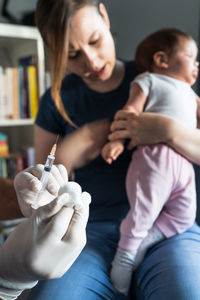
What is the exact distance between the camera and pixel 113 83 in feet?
3.05

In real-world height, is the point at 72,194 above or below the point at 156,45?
below

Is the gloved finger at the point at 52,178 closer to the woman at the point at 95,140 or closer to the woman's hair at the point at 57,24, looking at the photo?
the woman at the point at 95,140

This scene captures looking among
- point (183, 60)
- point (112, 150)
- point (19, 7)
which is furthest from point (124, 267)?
point (19, 7)

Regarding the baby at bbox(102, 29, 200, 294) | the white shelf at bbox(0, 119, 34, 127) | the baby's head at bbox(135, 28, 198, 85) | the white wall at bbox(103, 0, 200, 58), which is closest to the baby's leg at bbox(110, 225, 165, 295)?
the baby at bbox(102, 29, 200, 294)

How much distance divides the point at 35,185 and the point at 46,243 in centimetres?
12

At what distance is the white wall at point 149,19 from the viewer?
945mm

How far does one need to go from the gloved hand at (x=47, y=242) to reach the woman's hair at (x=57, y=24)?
1.51 ft

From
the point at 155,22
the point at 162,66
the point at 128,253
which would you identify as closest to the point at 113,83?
the point at 162,66

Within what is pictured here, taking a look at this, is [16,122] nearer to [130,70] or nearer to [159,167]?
[130,70]

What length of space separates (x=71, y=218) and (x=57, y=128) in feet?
1.71

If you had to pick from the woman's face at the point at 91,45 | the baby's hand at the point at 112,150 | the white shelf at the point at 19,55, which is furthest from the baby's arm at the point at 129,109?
the white shelf at the point at 19,55

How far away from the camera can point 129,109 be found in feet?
2.58

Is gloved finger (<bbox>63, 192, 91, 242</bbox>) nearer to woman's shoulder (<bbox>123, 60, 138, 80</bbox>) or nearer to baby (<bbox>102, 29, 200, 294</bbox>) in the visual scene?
baby (<bbox>102, 29, 200, 294</bbox>)

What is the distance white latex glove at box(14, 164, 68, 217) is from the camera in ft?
1.67
